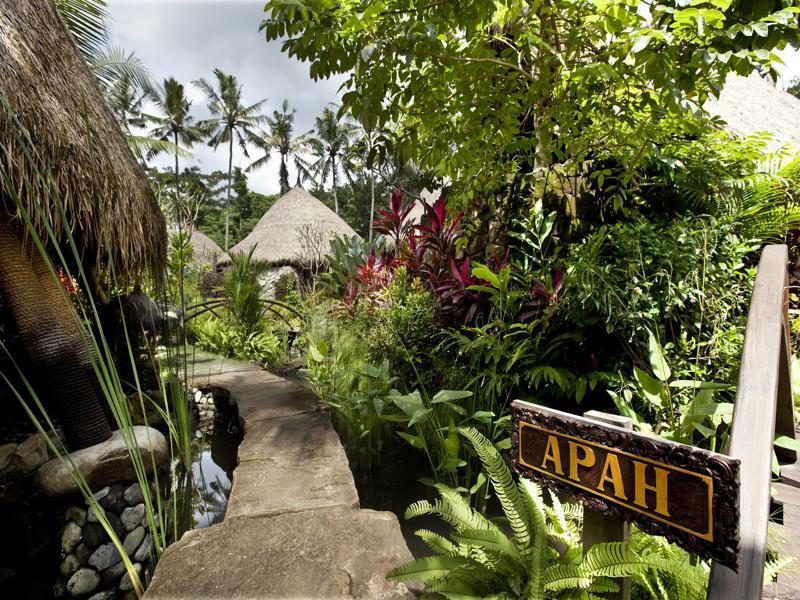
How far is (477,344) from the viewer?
234 centimetres

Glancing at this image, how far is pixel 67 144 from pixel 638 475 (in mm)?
2986

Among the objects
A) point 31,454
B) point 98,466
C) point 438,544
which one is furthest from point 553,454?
point 31,454

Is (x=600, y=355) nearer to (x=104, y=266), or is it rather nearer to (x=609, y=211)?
(x=609, y=211)

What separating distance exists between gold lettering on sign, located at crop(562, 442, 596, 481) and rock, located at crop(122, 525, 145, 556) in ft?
6.81

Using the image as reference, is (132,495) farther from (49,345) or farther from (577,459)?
(577,459)

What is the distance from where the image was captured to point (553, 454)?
34.0 inches

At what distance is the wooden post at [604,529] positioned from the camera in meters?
0.86

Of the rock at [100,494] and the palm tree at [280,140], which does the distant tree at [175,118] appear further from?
the rock at [100,494]

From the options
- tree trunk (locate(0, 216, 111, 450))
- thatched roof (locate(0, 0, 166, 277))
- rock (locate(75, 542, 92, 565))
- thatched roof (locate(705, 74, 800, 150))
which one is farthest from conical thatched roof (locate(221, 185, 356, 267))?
rock (locate(75, 542, 92, 565))

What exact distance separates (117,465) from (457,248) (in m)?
2.73

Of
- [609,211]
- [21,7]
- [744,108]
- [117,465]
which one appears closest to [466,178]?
[609,211]

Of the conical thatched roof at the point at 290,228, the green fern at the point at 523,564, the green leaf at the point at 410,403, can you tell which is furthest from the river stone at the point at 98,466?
the conical thatched roof at the point at 290,228

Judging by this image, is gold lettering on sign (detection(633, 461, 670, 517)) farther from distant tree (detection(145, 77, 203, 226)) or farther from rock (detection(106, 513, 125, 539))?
distant tree (detection(145, 77, 203, 226))

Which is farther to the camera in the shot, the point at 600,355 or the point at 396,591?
the point at 600,355
